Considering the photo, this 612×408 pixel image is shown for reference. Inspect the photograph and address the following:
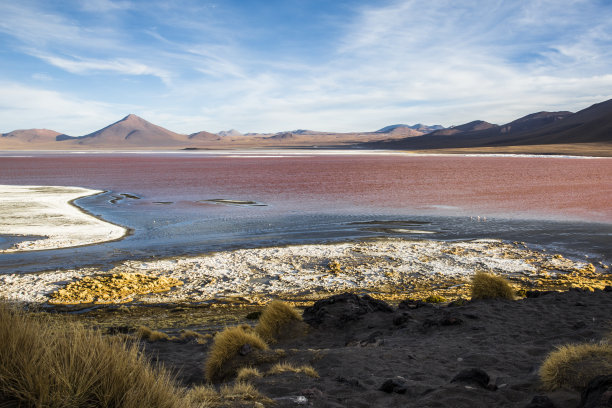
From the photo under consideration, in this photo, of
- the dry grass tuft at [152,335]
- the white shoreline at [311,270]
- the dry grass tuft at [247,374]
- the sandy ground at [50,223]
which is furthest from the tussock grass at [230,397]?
the sandy ground at [50,223]

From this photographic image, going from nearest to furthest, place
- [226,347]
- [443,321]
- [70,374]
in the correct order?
[70,374] → [226,347] → [443,321]

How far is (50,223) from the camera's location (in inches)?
755

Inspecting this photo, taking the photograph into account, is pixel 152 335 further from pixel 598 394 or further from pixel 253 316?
pixel 598 394

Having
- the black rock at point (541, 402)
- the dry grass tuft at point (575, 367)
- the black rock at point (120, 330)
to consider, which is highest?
the dry grass tuft at point (575, 367)

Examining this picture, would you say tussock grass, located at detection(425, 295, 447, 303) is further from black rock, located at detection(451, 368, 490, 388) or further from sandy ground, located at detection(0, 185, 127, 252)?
sandy ground, located at detection(0, 185, 127, 252)

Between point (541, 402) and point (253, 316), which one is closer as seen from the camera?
point (541, 402)

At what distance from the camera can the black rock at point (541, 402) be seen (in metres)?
3.97

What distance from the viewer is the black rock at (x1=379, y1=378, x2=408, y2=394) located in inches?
193

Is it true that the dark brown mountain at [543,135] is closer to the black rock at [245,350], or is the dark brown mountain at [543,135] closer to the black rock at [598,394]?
the black rock at [245,350]

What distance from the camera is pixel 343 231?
59.4 ft

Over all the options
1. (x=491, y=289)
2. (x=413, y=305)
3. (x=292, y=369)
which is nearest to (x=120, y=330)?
(x=292, y=369)

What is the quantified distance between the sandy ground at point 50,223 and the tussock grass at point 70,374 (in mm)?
13370

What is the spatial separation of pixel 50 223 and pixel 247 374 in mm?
16797

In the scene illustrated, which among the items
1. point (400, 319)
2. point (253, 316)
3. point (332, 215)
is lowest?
point (253, 316)
